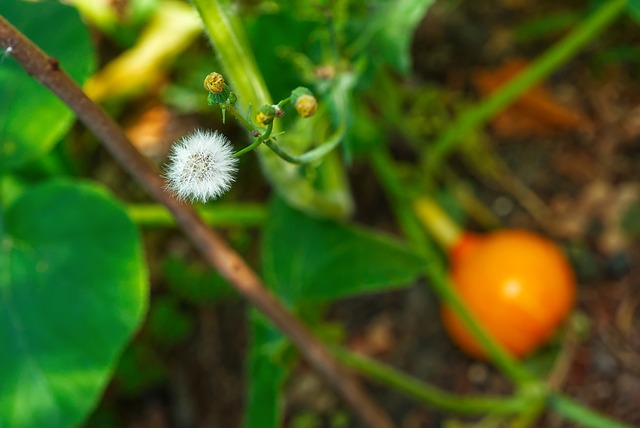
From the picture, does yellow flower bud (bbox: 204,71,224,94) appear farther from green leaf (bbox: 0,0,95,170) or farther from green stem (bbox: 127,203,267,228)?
green stem (bbox: 127,203,267,228)

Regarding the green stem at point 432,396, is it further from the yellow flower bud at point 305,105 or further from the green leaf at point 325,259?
the yellow flower bud at point 305,105

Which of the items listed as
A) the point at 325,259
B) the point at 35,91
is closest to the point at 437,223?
the point at 325,259

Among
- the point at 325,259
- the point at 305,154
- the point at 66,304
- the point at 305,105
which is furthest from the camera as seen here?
the point at 325,259

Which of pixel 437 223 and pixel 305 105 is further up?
pixel 305 105

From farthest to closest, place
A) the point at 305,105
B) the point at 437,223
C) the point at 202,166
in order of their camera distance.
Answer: the point at 437,223 → the point at 305,105 → the point at 202,166

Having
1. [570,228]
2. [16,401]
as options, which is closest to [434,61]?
[570,228]

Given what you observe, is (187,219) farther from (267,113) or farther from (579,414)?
(579,414)
